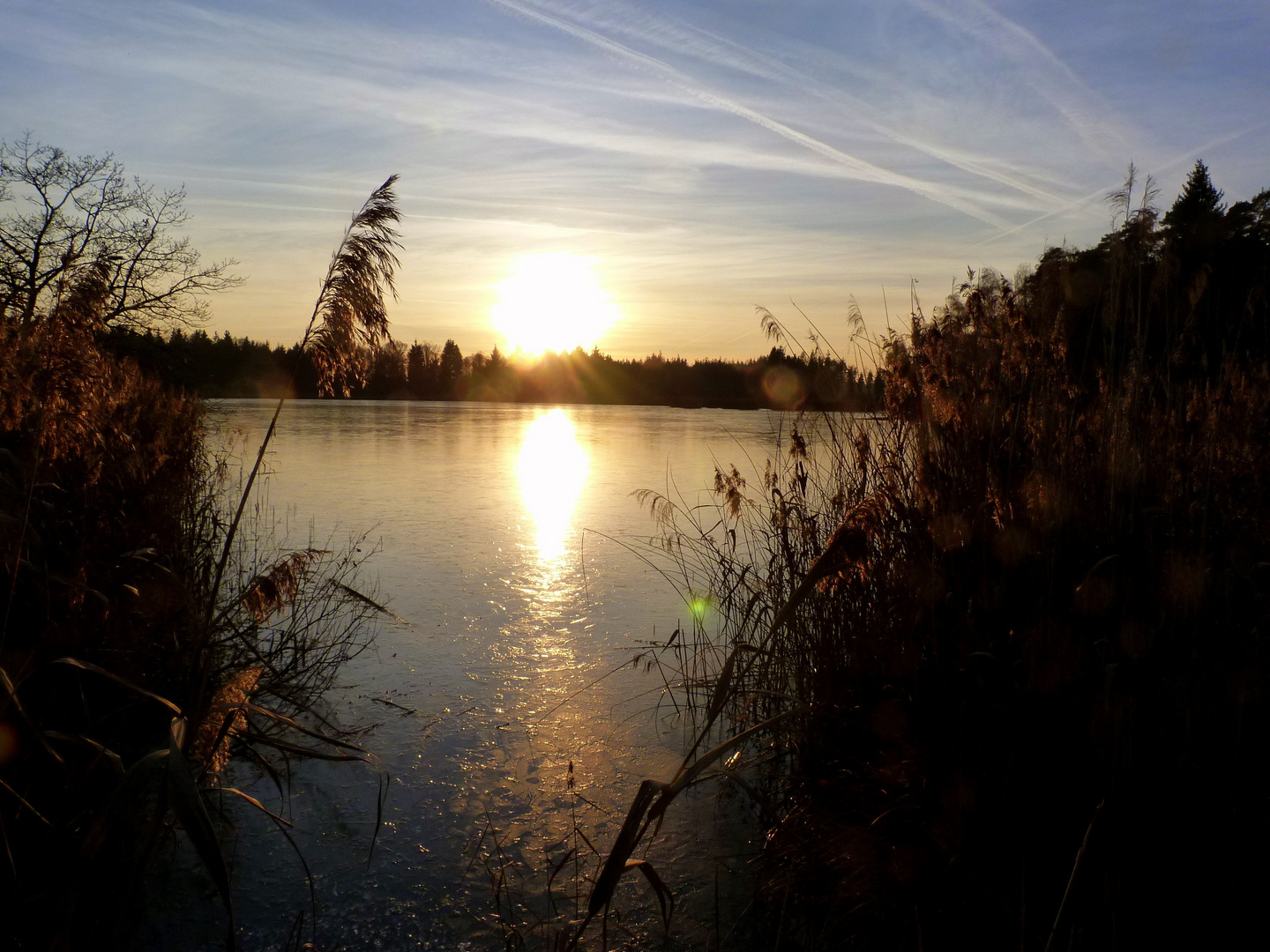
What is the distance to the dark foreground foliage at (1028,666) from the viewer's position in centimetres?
192

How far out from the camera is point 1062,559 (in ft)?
8.42

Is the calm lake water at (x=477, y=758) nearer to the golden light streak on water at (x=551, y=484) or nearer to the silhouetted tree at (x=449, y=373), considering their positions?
the golden light streak on water at (x=551, y=484)

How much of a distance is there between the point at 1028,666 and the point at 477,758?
2401 millimetres

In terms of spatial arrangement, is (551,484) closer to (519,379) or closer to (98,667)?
(98,667)

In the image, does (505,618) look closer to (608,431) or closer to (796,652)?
(796,652)

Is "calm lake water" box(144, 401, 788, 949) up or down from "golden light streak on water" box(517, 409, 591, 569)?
down

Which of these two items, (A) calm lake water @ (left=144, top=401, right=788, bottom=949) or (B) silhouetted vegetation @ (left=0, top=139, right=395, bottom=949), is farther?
(A) calm lake water @ (left=144, top=401, right=788, bottom=949)

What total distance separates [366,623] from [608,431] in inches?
905

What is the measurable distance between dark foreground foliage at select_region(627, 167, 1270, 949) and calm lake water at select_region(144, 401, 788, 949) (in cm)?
58

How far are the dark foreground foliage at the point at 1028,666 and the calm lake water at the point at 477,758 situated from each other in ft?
1.90

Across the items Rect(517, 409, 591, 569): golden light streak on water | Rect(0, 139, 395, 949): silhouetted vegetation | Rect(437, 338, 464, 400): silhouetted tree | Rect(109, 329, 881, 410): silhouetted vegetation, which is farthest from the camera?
Rect(437, 338, 464, 400): silhouetted tree

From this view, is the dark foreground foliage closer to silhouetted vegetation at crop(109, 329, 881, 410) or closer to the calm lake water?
the calm lake water

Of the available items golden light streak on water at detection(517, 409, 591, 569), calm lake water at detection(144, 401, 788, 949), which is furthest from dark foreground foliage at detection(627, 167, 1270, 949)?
golden light streak on water at detection(517, 409, 591, 569)

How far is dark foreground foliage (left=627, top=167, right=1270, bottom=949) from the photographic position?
192 centimetres
